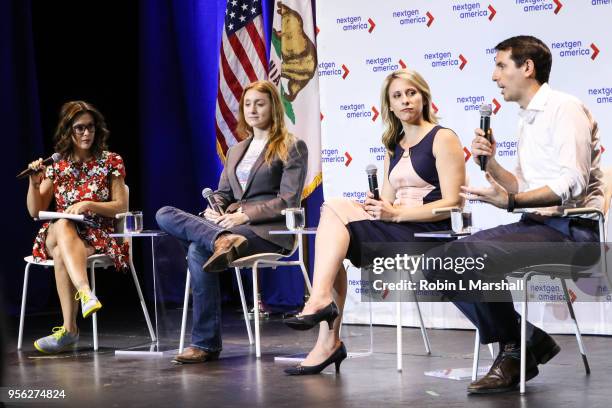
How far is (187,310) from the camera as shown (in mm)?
4535

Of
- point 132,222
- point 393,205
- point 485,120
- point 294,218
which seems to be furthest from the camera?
point 132,222

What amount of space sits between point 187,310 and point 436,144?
157 cm

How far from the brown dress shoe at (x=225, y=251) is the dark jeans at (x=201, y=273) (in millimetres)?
86

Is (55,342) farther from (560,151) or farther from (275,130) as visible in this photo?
(560,151)

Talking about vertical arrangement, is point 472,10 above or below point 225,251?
above

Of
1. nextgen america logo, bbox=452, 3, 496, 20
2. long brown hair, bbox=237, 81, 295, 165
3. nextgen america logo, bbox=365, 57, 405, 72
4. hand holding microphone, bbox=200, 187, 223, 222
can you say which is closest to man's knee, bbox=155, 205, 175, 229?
hand holding microphone, bbox=200, 187, 223, 222

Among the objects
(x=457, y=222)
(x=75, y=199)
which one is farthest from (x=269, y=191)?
(x=457, y=222)

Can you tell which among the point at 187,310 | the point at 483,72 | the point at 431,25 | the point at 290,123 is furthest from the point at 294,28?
the point at 187,310

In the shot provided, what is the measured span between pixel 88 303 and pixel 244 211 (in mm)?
902

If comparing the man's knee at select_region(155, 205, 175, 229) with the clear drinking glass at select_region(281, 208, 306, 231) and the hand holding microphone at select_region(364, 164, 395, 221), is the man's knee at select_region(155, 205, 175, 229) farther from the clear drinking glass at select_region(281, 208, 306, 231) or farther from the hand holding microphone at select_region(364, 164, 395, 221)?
the hand holding microphone at select_region(364, 164, 395, 221)

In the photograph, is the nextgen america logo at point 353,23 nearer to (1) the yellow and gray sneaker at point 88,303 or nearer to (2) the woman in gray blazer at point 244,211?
(2) the woman in gray blazer at point 244,211

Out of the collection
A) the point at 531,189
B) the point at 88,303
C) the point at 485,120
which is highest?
the point at 485,120

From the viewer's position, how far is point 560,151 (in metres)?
3.15

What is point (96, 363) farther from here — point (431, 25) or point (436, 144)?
point (431, 25)
